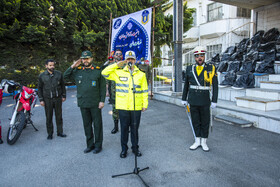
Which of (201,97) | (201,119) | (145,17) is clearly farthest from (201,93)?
(145,17)

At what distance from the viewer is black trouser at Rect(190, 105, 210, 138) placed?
3643mm

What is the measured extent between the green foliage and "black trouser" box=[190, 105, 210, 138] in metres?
10.7

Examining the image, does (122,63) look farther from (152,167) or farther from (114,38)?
(114,38)

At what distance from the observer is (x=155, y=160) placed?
10.7 ft

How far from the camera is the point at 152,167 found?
303 cm

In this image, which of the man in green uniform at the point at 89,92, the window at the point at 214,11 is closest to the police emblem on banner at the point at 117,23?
the man in green uniform at the point at 89,92

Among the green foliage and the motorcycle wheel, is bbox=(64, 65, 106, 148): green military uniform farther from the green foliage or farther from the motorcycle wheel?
the green foliage

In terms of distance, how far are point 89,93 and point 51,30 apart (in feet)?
36.6

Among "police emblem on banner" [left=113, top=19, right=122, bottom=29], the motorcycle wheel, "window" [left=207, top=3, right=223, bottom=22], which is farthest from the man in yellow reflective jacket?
"window" [left=207, top=3, right=223, bottom=22]

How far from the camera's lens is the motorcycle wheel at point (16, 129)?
404cm

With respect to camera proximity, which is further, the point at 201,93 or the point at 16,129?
the point at 16,129

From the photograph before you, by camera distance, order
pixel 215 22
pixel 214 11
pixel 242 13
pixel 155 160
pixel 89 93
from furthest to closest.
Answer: pixel 214 11 < pixel 215 22 < pixel 242 13 < pixel 89 93 < pixel 155 160

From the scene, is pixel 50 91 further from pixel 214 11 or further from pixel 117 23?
pixel 214 11

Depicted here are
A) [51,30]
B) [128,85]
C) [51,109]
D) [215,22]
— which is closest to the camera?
[128,85]
